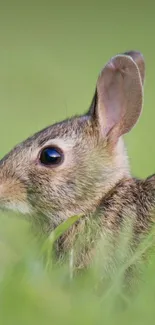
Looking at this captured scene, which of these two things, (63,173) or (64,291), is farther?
(63,173)

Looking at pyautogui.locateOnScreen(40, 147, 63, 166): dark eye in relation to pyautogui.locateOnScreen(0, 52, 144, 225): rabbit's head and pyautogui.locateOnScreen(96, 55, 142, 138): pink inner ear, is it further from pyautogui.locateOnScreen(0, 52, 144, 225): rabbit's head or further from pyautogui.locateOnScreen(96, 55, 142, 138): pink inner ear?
pyautogui.locateOnScreen(96, 55, 142, 138): pink inner ear

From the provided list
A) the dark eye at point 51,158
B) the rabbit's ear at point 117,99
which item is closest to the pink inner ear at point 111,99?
the rabbit's ear at point 117,99

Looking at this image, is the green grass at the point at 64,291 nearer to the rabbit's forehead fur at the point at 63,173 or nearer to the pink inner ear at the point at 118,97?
the rabbit's forehead fur at the point at 63,173

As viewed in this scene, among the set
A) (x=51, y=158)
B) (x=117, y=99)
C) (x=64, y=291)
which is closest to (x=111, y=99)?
(x=117, y=99)

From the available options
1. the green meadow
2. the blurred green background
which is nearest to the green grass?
the green meadow

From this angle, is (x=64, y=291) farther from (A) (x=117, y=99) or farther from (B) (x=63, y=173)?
(A) (x=117, y=99)

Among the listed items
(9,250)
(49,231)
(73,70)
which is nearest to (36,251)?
(9,250)
